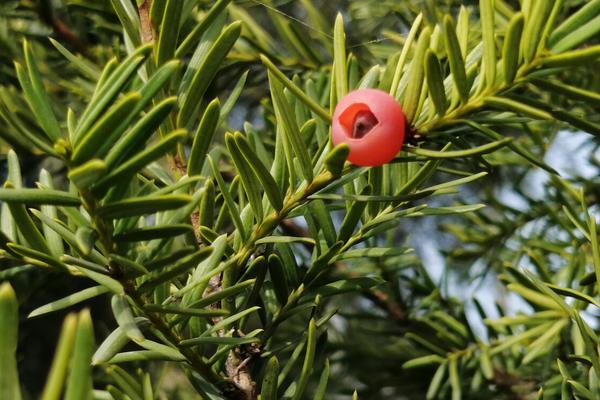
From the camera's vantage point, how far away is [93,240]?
29 cm

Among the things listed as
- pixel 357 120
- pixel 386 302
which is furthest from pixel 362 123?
pixel 386 302

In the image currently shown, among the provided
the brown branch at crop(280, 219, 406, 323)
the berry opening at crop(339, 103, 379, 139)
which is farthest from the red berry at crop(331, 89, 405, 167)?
the brown branch at crop(280, 219, 406, 323)

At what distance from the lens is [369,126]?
1.03 ft

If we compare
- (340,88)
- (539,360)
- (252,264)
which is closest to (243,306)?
(252,264)

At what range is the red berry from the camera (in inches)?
12.3

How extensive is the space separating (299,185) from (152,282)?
0.35ft

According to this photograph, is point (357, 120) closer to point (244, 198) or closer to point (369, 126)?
point (369, 126)

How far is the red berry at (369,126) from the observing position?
12.3 inches

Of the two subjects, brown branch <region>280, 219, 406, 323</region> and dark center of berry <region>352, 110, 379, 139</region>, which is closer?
dark center of berry <region>352, 110, 379, 139</region>

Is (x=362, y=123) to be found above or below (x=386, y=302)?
above

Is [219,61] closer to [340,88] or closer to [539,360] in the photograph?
[340,88]

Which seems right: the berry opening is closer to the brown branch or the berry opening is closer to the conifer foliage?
the conifer foliage

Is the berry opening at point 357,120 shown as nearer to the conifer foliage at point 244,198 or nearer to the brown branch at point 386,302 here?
the conifer foliage at point 244,198

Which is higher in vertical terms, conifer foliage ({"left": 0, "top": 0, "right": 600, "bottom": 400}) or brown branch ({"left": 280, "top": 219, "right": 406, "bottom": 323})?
conifer foliage ({"left": 0, "top": 0, "right": 600, "bottom": 400})
